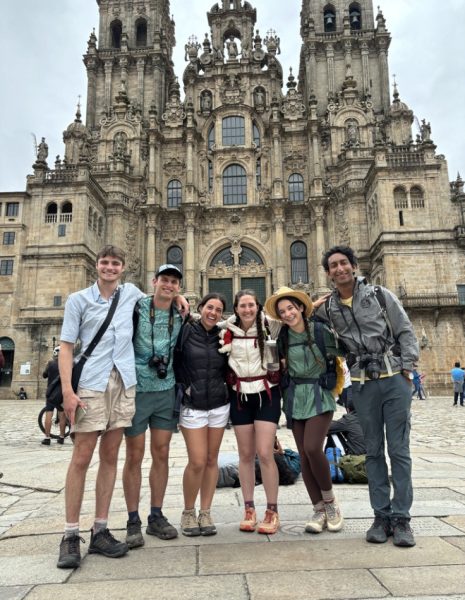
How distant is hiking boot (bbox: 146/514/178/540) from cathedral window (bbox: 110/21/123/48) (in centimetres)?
4638

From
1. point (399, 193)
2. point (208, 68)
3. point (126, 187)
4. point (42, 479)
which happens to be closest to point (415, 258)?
point (399, 193)

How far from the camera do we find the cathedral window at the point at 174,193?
38031 millimetres

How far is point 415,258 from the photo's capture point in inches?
1158

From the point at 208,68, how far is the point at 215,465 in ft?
137

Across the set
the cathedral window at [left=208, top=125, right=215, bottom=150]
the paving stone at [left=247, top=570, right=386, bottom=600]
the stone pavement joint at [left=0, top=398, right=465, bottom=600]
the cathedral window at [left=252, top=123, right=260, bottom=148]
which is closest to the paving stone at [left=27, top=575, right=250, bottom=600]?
the stone pavement joint at [left=0, top=398, right=465, bottom=600]

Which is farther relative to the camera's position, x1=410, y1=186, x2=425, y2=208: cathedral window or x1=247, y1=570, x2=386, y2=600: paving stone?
x1=410, y1=186, x2=425, y2=208: cathedral window

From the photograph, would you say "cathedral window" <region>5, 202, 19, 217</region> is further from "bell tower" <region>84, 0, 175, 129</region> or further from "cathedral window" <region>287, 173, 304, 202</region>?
"cathedral window" <region>287, 173, 304, 202</region>

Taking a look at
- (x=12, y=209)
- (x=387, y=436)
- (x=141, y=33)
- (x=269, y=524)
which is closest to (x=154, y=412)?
(x=269, y=524)

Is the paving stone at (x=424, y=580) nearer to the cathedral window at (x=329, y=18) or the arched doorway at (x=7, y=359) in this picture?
the arched doorway at (x=7, y=359)

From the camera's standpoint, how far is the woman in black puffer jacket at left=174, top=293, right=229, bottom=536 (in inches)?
173

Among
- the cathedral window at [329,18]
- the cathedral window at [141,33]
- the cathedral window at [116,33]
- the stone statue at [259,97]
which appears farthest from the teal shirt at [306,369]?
the cathedral window at [116,33]

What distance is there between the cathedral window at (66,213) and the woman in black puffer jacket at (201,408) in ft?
96.2

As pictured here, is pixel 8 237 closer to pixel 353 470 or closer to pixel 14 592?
pixel 353 470

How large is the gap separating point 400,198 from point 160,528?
2996 cm
